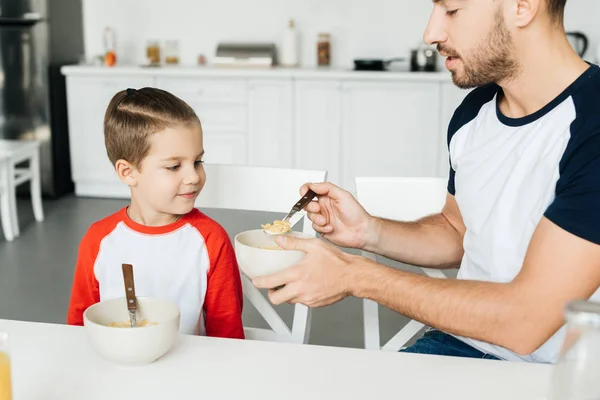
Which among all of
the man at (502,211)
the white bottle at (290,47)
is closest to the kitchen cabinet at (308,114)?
the white bottle at (290,47)

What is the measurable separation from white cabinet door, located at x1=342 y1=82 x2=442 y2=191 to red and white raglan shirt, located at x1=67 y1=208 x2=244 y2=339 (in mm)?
3045

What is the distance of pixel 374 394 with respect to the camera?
97 cm

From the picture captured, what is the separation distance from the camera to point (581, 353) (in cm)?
67

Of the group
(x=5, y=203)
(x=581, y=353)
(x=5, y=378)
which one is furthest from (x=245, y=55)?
(x=581, y=353)

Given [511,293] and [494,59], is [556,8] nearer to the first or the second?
[494,59]

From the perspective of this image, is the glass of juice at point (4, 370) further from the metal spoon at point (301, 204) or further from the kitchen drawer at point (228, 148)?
the kitchen drawer at point (228, 148)

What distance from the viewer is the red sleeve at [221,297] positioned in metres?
1.58

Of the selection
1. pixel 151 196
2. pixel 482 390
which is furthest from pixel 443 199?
pixel 482 390

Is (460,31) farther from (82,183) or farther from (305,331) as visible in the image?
(82,183)

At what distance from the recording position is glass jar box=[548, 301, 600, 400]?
2.16 feet

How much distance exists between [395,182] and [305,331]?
0.41 metres

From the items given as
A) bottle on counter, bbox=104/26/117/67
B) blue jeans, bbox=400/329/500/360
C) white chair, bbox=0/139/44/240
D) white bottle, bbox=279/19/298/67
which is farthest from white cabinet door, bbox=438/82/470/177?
blue jeans, bbox=400/329/500/360

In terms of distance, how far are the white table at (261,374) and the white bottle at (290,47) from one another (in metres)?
3.98

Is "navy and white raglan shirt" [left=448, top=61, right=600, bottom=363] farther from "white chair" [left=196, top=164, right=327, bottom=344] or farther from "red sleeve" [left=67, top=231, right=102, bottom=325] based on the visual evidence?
"red sleeve" [left=67, top=231, right=102, bottom=325]
